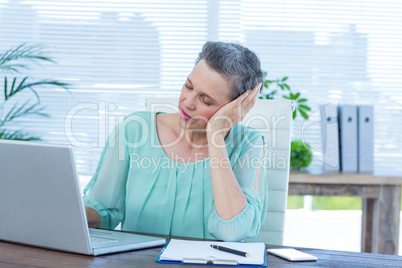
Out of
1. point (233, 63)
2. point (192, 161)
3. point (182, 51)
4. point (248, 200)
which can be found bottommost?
point (248, 200)

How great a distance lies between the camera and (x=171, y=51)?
3516 mm

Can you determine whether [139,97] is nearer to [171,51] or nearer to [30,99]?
[171,51]

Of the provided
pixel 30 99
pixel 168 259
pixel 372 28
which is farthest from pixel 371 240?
pixel 30 99

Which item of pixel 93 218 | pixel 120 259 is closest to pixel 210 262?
pixel 120 259

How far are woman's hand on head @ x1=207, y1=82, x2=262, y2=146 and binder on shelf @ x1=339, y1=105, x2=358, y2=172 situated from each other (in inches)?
49.3

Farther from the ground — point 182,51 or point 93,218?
point 182,51

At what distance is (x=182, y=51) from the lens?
351cm

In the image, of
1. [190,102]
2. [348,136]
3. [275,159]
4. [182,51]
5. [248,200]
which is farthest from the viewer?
[182,51]

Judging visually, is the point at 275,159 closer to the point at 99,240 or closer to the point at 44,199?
the point at 99,240

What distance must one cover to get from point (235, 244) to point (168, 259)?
0.80 feet

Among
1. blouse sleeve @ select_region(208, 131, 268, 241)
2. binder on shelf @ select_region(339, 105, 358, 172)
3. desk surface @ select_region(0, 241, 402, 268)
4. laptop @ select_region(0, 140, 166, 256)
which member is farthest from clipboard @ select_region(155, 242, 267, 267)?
binder on shelf @ select_region(339, 105, 358, 172)

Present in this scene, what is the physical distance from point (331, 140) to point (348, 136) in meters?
0.10

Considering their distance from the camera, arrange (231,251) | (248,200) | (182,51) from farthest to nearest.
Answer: (182,51), (248,200), (231,251)

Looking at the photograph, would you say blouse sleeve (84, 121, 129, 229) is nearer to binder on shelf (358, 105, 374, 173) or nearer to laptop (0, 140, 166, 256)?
laptop (0, 140, 166, 256)
